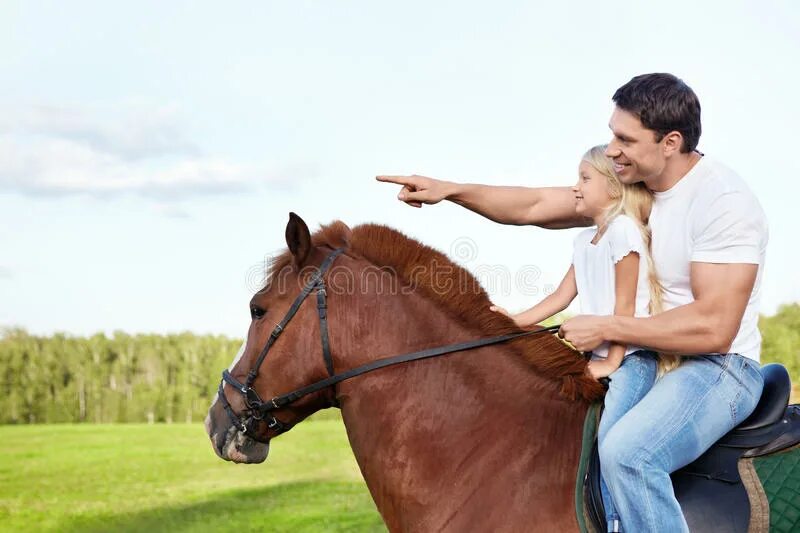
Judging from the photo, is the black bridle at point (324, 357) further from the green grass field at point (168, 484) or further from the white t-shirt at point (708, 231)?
the green grass field at point (168, 484)

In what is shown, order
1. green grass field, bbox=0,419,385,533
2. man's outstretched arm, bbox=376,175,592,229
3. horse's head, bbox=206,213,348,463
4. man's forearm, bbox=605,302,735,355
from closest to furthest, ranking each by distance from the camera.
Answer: man's forearm, bbox=605,302,735,355 < horse's head, bbox=206,213,348,463 < man's outstretched arm, bbox=376,175,592,229 < green grass field, bbox=0,419,385,533

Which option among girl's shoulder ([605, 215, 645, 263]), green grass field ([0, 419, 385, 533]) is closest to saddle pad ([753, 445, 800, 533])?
girl's shoulder ([605, 215, 645, 263])

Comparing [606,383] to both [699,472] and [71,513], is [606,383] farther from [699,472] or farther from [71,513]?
[71,513]

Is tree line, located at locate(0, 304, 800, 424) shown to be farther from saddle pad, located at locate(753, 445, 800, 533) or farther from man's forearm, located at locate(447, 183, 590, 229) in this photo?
saddle pad, located at locate(753, 445, 800, 533)

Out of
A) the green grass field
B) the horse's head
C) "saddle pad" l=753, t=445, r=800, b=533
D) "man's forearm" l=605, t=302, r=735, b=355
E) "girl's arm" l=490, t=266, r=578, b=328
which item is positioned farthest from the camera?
the green grass field

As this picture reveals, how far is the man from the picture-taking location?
3.27m

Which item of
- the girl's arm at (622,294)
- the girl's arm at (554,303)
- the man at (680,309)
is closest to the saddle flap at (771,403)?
the man at (680,309)

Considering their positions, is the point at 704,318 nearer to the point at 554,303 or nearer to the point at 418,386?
the point at 554,303

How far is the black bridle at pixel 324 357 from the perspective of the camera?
385cm

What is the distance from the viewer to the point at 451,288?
3.97m

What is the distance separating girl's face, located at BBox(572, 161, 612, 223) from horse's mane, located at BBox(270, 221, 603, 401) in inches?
28.6

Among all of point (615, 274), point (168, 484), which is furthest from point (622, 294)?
point (168, 484)

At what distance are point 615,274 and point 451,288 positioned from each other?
88cm

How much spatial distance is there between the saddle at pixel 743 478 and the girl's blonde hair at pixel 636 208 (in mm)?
493
